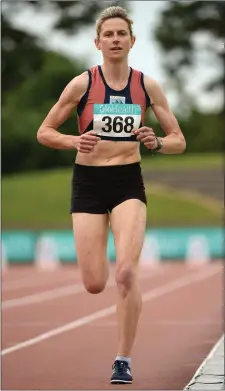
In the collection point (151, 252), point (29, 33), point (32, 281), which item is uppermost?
point (29, 33)

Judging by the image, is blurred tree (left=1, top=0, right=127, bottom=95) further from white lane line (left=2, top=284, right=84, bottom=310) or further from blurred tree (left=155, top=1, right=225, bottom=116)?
white lane line (left=2, top=284, right=84, bottom=310)

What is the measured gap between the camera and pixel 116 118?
23.4 ft

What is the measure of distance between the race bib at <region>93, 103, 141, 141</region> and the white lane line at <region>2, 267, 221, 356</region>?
3895 mm

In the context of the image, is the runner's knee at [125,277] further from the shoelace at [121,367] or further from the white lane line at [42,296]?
the white lane line at [42,296]

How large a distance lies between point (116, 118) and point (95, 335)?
5.81 meters

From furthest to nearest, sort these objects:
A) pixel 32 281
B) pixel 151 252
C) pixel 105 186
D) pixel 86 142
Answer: pixel 151 252
pixel 32 281
pixel 105 186
pixel 86 142

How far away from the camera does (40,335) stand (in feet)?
41.3

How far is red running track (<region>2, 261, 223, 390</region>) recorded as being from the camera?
351 inches

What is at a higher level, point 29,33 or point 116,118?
point 29,33

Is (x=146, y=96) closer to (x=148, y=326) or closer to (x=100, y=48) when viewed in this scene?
(x=100, y=48)

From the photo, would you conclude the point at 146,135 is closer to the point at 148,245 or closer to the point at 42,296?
the point at 42,296

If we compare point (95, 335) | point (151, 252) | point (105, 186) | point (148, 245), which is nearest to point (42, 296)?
point (95, 335)

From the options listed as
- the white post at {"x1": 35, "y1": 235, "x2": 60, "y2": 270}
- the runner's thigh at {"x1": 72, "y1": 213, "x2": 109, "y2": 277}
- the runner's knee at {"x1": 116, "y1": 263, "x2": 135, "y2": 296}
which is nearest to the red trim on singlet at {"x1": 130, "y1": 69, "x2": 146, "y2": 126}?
the runner's thigh at {"x1": 72, "y1": 213, "x2": 109, "y2": 277}

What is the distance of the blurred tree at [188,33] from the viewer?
57094 millimetres
